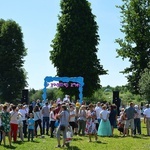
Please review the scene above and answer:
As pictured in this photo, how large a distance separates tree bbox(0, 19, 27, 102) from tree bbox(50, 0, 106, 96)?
690 cm

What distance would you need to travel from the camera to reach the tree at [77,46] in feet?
168

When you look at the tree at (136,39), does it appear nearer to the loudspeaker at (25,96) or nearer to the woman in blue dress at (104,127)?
the loudspeaker at (25,96)

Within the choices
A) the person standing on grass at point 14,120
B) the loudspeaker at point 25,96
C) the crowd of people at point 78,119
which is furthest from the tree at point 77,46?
the person standing on grass at point 14,120

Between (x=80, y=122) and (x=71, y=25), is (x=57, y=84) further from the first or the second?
(x=71, y=25)

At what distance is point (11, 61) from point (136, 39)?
60.3ft

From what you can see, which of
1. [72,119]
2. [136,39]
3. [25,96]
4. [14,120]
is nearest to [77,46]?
[136,39]

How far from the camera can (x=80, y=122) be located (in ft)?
76.8

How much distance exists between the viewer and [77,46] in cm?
5162

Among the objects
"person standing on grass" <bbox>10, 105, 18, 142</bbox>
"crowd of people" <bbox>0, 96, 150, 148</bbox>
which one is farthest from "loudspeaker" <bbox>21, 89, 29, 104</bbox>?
"person standing on grass" <bbox>10, 105, 18, 142</bbox>

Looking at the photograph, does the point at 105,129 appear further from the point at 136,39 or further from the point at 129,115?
the point at 136,39

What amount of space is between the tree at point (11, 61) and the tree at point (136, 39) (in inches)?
602

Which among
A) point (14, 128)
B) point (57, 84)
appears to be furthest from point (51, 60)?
point (14, 128)

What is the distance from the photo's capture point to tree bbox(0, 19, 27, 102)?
56.5 metres

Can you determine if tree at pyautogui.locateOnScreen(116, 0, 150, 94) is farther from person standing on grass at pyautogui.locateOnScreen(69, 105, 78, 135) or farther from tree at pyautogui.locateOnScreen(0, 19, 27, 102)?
person standing on grass at pyautogui.locateOnScreen(69, 105, 78, 135)
